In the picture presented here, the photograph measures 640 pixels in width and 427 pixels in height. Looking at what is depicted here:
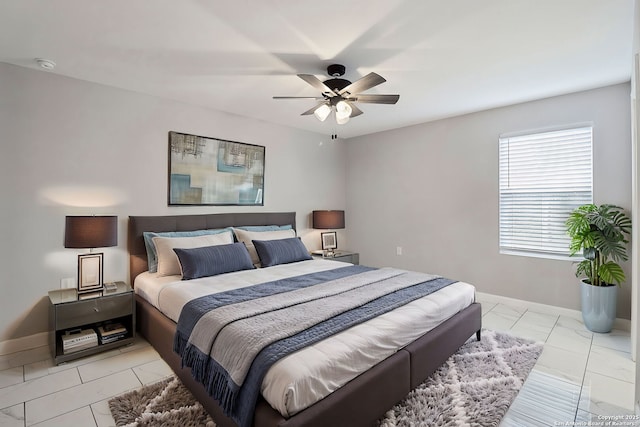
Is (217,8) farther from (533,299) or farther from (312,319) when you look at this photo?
(533,299)

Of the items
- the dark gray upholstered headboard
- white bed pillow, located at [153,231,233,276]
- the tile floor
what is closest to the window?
the tile floor

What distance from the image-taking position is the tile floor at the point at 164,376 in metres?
1.96

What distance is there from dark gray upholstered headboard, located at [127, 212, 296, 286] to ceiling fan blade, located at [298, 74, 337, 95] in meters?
2.17

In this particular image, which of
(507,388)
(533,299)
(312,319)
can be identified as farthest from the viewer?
(533,299)

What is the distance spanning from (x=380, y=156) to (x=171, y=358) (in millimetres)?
4100

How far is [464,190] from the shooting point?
431 centimetres

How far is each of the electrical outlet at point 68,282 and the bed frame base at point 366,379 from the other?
82cm

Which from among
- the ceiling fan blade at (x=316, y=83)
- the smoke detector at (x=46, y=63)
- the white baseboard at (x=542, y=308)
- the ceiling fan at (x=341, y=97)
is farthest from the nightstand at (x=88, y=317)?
the white baseboard at (x=542, y=308)

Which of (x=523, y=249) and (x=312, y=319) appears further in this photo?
(x=523, y=249)

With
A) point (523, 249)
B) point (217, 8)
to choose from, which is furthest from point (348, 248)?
point (217, 8)

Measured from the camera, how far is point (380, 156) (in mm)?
5211

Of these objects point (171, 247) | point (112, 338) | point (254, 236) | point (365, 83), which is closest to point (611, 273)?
point (365, 83)

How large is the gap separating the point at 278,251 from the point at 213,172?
1336 millimetres

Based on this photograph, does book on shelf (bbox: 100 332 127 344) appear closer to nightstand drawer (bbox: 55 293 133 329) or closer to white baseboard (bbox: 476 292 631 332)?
nightstand drawer (bbox: 55 293 133 329)
